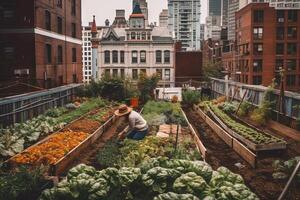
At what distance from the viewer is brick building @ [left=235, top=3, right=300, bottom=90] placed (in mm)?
67688

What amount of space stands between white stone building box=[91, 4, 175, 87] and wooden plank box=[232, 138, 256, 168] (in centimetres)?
5135

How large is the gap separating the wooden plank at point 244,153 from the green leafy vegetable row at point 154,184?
16.7ft

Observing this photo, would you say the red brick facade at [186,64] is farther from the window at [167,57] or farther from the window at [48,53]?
the window at [48,53]

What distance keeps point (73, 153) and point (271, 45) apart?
60.9m

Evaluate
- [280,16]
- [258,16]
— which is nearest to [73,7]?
[258,16]

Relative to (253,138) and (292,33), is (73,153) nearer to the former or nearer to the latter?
(253,138)

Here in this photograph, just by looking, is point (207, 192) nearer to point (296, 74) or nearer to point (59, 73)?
point (59, 73)

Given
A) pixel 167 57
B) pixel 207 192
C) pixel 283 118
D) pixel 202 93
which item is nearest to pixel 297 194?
pixel 207 192

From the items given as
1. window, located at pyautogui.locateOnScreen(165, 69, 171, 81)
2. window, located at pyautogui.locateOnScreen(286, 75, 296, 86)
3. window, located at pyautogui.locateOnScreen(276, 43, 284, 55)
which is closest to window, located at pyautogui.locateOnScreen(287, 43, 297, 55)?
window, located at pyautogui.locateOnScreen(276, 43, 284, 55)

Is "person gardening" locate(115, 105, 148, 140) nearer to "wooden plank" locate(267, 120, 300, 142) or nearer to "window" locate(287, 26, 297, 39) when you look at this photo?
"wooden plank" locate(267, 120, 300, 142)

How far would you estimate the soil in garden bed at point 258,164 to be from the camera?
9.58 metres

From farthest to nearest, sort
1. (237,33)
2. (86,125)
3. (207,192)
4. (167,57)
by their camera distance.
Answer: (237,33) → (167,57) → (86,125) → (207,192)

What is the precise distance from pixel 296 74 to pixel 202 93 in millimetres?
41453

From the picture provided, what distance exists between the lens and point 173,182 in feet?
21.3
